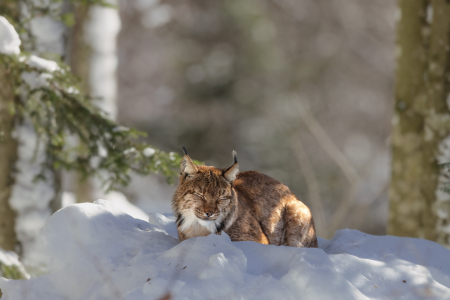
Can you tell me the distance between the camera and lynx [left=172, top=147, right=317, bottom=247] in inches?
138

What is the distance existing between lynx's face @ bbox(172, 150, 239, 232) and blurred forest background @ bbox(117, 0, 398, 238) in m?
10.8

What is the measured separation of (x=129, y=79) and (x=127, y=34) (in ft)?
6.52

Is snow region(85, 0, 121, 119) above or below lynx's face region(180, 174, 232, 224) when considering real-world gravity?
above

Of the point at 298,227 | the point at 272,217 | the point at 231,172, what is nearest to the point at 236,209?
the point at 231,172

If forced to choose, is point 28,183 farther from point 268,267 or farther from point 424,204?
point 424,204

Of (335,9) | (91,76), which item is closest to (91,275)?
(91,76)

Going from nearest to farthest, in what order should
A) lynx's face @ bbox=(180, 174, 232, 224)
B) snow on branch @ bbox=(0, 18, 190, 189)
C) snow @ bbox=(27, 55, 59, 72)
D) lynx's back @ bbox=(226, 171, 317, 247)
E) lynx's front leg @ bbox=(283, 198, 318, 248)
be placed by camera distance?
lynx's face @ bbox=(180, 174, 232, 224) → lynx's back @ bbox=(226, 171, 317, 247) → lynx's front leg @ bbox=(283, 198, 318, 248) → snow @ bbox=(27, 55, 59, 72) → snow on branch @ bbox=(0, 18, 190, 189)

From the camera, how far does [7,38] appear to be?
4.01 metres

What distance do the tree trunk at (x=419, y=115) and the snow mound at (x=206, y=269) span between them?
2076 mm

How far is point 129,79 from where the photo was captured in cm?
2045

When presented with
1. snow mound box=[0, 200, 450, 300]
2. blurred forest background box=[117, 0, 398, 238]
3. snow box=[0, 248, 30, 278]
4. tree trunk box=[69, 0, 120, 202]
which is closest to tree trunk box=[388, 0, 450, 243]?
snow mound box=[0, 200, 450, 300]

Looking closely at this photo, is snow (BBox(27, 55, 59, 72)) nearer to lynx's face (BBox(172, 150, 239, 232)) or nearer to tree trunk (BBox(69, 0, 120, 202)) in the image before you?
lynx's face (BBox(172, 150, 239, 232))

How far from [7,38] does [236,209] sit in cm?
253

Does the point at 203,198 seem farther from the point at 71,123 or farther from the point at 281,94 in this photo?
the point at 281,94
